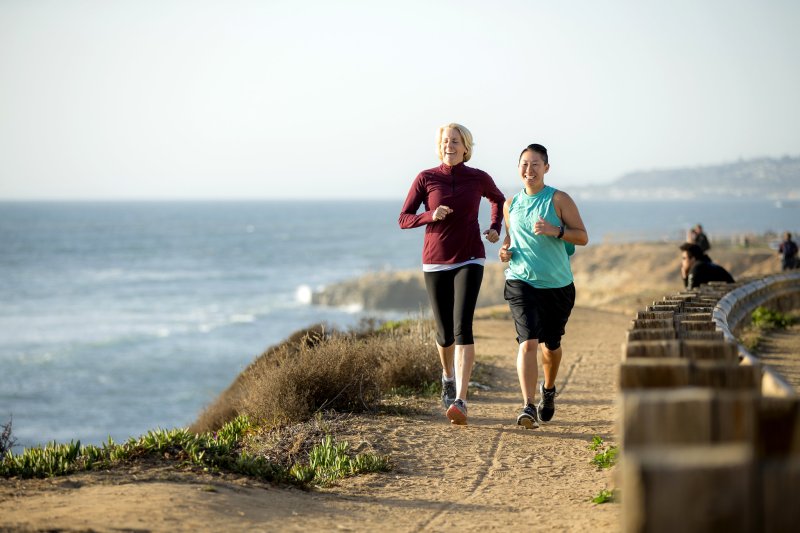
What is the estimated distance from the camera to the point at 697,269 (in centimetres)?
1317

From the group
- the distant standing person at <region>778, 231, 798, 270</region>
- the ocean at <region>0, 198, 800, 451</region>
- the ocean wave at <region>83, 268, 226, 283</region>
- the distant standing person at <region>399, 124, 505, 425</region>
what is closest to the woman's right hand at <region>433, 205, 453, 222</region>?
the distant standing person at <region>399, 124, 505, 425</region>

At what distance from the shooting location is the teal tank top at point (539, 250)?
768 cm

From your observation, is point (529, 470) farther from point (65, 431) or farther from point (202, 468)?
point (65, 431)

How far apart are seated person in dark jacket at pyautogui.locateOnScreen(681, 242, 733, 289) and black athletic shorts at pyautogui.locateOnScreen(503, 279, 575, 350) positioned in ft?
19.1

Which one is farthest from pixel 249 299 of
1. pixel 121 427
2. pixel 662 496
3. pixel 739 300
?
pixel 662 496

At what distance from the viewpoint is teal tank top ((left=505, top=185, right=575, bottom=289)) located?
7.68 m

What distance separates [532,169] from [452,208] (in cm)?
76

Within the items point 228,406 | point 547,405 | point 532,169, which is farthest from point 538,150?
point 228,406

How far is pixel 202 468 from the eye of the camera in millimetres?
6250

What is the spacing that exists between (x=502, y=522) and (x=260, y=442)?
9.28 ft

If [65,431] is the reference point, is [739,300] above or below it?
above

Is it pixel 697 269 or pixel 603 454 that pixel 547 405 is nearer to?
pixel 603 454

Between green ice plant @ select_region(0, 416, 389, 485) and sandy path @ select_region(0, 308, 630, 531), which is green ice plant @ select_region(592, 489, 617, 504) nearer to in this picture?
sandy path @ select_region(0, 308, 630, 531)

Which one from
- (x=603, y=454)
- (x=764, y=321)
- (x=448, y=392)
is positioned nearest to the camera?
(x=603, y=454)
